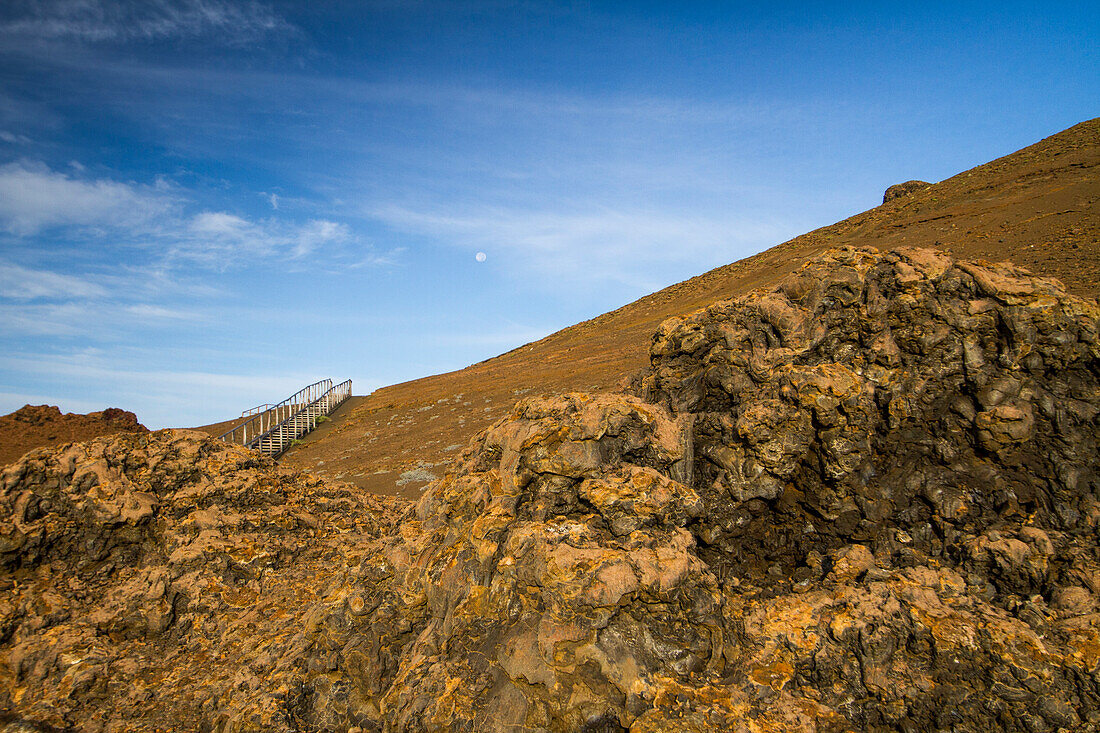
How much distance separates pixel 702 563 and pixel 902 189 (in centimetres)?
4299

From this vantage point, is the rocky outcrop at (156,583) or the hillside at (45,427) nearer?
the rocky outcrop at (156,583)

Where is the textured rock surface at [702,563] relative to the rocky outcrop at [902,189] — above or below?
below

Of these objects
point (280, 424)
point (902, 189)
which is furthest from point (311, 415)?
point (902, 189)

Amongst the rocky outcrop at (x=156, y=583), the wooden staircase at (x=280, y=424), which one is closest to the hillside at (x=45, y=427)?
the wooden staircase at (x=280, y=424)

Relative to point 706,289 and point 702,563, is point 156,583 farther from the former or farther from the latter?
point 706,289

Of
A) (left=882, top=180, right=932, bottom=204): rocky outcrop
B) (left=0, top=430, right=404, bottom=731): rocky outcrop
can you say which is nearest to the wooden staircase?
(left=0, top=430, right=404, bottom=731): rocky outcrop

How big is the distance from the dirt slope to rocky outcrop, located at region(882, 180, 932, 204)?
315cm

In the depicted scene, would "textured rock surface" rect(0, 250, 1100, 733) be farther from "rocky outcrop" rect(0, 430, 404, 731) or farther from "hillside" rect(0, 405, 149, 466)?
"hillside" rect(0, 405, 149, 466)

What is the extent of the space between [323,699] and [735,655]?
9.25 feet

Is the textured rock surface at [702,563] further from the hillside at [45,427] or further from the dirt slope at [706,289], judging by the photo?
the hillside at [45,427]

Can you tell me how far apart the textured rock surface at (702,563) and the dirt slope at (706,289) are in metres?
7.31

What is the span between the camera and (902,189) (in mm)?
38781

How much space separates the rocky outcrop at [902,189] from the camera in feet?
125

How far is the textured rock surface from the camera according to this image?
11.3ft
